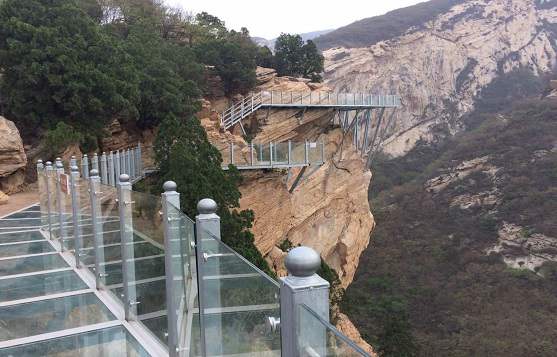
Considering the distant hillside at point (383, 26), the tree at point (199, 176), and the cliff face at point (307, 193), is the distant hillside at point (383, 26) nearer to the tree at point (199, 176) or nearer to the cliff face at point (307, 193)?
the cliff face at point (307, 193)

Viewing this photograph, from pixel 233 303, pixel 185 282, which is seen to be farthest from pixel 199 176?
pixel 233 303

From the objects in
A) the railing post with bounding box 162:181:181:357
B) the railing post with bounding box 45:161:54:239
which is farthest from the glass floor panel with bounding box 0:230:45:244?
the railing post with bounding box 162:181:181:357

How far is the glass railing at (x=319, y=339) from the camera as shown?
1549mm

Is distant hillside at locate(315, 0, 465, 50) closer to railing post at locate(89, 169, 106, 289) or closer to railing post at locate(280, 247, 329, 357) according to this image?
railing post at locate(89, 169, 106, 289)

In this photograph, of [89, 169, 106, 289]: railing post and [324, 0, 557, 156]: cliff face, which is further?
[324, 0, 557, 156]: cliff face

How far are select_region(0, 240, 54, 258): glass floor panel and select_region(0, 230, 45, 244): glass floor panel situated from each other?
0.37 m

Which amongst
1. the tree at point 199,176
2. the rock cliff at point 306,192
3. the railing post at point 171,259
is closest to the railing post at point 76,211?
the railing post at point 171,259

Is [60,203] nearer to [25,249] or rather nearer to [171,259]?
[25,249]

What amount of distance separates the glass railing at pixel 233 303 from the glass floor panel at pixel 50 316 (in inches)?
76.0

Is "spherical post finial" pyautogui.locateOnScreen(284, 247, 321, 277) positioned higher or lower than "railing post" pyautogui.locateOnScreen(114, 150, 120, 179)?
higher

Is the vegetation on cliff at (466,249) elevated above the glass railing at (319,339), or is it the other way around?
the glass railing at (319,339)

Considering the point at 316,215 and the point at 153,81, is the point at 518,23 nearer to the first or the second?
the point at 316,215

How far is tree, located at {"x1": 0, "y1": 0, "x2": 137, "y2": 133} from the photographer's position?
1630 cm

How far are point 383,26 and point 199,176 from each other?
75.9 metres
